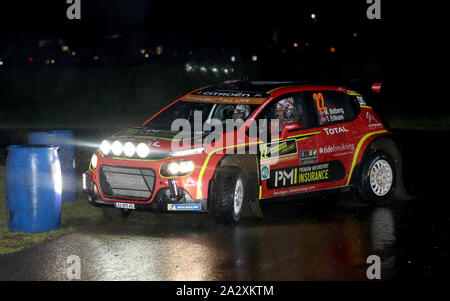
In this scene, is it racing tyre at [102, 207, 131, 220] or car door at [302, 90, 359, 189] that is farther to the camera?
car door at [302, 90, 359, 189]

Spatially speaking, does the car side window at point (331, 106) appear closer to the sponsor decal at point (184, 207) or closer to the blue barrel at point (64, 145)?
the sponsor decal at point (184, 207)

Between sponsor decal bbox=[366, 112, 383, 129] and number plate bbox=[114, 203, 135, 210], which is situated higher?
sponsor decal bbox=[366, 112, 383, 129]

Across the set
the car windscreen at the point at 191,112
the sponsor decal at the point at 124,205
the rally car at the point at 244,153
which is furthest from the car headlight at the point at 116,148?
the car windscreen at the point at 191,112

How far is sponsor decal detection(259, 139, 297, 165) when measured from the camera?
9.34 m

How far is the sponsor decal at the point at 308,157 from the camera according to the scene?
977cm

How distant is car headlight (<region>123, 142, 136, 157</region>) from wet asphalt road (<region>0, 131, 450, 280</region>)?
0.87m

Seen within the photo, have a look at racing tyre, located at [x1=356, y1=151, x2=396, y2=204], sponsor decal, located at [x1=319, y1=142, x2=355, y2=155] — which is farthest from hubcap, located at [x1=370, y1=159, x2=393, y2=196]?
sponsor decal, located at [x1=319, y1=142, x2=355, y2=155]

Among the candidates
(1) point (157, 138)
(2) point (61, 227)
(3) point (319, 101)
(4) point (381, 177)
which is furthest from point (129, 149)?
(4) point (381, 177)

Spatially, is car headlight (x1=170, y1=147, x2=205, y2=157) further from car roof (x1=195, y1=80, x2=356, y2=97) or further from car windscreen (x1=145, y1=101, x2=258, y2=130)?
car roof (x1=195, y1=80, x2=356, y2=97)

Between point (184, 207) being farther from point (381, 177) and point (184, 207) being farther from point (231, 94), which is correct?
point (381, 177)

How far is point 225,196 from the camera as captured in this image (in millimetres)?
8883

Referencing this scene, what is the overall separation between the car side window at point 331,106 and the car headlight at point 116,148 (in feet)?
8.33

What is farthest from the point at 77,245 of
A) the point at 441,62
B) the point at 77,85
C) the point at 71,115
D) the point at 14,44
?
the point at 14,44

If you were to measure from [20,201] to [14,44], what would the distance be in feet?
220
